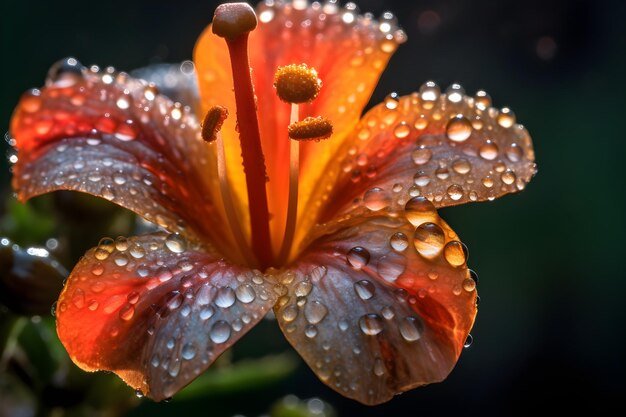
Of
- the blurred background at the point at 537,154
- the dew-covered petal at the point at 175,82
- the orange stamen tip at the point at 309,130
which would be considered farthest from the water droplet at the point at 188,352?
the blurred background at the point at 537,154

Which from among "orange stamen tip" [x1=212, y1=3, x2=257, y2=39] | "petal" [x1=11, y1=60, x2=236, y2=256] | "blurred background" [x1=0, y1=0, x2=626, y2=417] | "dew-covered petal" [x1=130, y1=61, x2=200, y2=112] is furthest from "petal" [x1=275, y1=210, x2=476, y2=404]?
"blurred background" [x1=0, y1=0, x2=626, y2=417]

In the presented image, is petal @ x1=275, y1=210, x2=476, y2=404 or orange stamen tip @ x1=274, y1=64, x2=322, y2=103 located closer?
petal @ x1=275, y1=210, x2=476, y2=404

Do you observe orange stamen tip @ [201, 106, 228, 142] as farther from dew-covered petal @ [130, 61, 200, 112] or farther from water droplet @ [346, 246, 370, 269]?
dew-covered petal @ [130, 61, 200, 112]

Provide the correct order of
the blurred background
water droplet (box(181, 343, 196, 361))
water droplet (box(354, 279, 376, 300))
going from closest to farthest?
water droplet (box(181, 343, 196, 361)) → water droplet (box(354, 279, 376, 300)) → the blurred background

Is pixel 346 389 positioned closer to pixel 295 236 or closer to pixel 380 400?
pixel 380 400

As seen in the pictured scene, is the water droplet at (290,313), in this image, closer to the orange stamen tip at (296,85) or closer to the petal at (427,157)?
the petal at (427,157)

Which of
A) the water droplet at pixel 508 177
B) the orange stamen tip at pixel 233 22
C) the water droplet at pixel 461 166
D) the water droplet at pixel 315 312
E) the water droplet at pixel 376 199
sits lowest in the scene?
the water droplet at pixel 315 312
